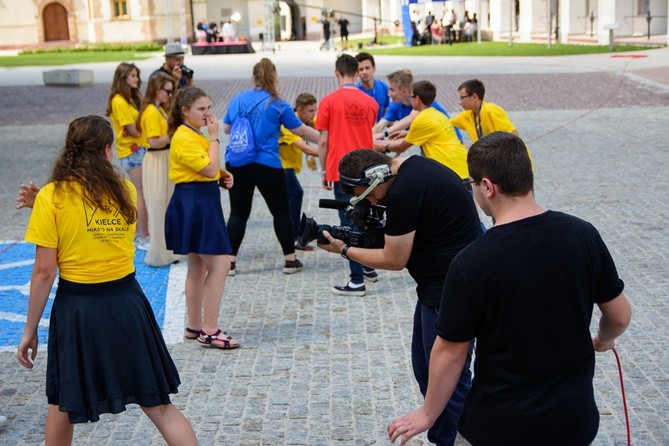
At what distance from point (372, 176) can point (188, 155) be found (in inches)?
112

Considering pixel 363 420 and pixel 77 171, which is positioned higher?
pixel 77 171

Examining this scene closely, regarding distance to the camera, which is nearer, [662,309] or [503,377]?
[503,377]

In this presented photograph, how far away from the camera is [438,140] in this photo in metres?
8.30

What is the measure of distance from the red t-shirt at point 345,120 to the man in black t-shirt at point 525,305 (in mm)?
5451

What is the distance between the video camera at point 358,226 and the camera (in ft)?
15.9

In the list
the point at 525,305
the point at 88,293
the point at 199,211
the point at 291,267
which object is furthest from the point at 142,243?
the point at 525,305

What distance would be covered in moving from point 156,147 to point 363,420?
4463 mm

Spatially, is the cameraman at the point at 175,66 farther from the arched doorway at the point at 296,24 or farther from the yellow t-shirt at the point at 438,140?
the arched doorway at the point at 296,24

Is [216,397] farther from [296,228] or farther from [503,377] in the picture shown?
[296,228]

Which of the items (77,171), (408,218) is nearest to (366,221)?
(408,218)

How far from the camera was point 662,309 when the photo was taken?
7.84m

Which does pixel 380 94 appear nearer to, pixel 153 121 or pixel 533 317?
pixel 153 121

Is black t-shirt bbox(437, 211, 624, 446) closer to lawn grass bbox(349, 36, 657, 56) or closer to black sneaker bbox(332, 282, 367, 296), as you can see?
black sneaker bbox(332, 282, 367, 296)

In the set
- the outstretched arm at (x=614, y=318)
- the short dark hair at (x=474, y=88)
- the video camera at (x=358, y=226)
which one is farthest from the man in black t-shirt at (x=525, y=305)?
the short dark hair at (x=474, y=88)
